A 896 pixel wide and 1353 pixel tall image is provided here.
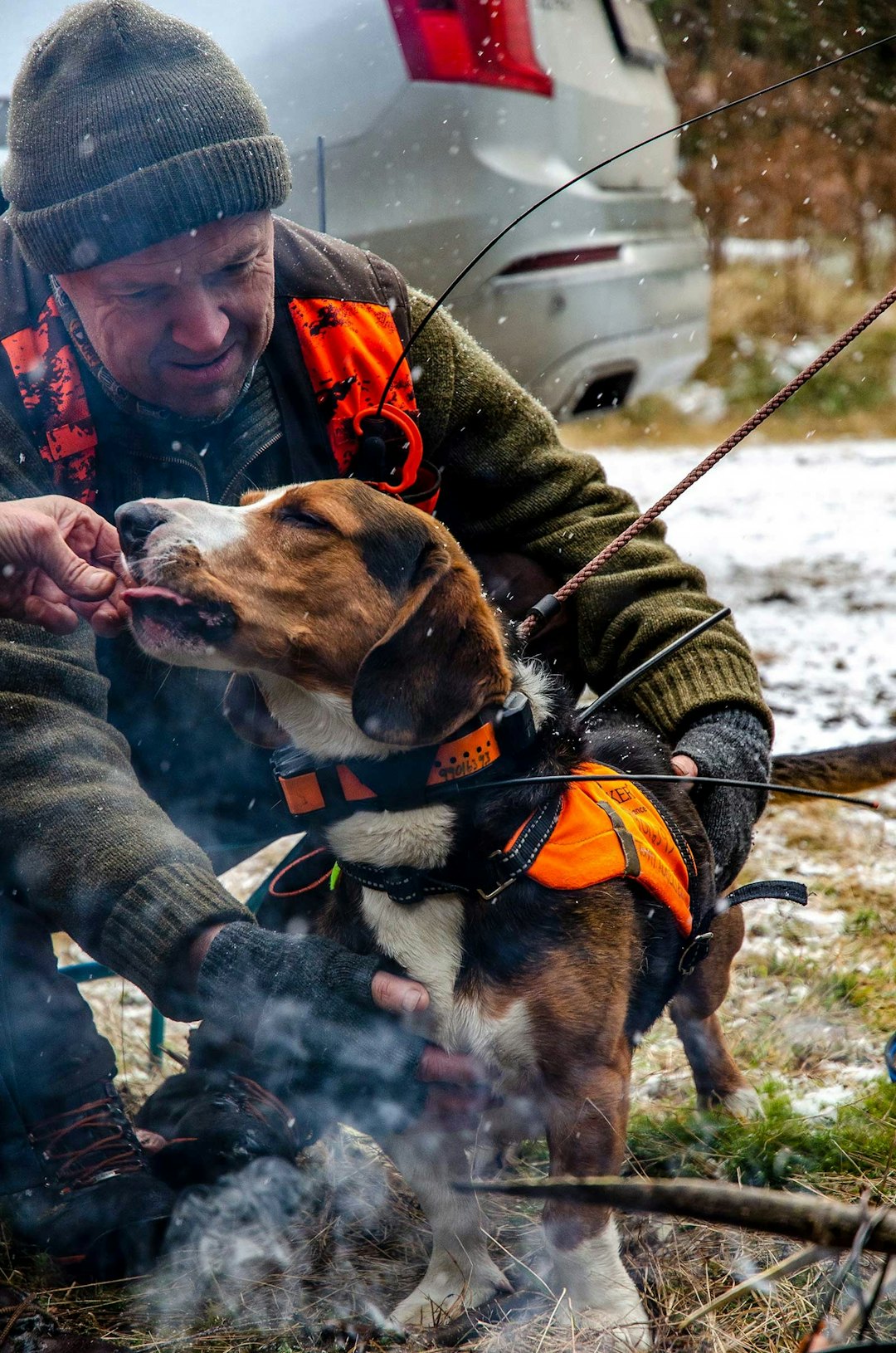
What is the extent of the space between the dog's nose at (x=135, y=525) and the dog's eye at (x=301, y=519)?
23cm

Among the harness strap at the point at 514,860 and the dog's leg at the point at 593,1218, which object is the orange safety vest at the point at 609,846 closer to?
the harness strap at the point at 514,860

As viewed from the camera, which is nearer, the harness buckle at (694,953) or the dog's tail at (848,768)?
the harness buckle at (694,953)

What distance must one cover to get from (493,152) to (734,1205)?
9.82 ft

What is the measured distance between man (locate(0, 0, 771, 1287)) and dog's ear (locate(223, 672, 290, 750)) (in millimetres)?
201

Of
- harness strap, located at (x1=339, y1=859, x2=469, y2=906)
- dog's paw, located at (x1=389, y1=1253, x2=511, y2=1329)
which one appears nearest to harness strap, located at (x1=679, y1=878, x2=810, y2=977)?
harness strap, located at (x1=339, y1=859, x2=469, y2=906)

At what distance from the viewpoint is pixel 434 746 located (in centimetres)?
192

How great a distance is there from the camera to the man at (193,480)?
1.95m

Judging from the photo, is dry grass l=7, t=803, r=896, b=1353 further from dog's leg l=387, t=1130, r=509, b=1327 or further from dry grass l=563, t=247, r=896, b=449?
dry grass l=563, t=247, r=896, b=449

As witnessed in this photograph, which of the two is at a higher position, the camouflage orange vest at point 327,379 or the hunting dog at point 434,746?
the camouflage orange vest at point 327,379

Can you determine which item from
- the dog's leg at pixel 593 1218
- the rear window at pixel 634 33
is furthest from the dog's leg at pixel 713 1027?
the rear window at pixel 634 33

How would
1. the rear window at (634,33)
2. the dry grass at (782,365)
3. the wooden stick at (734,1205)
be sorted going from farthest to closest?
the dry grass at (782,365), the rear window at (634,33), the wooden stick at (734,1205)

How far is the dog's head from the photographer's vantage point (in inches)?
73.2

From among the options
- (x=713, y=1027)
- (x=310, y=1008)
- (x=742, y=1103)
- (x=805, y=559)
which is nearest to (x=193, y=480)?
(x=310, y=1008)

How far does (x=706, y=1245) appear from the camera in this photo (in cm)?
213
